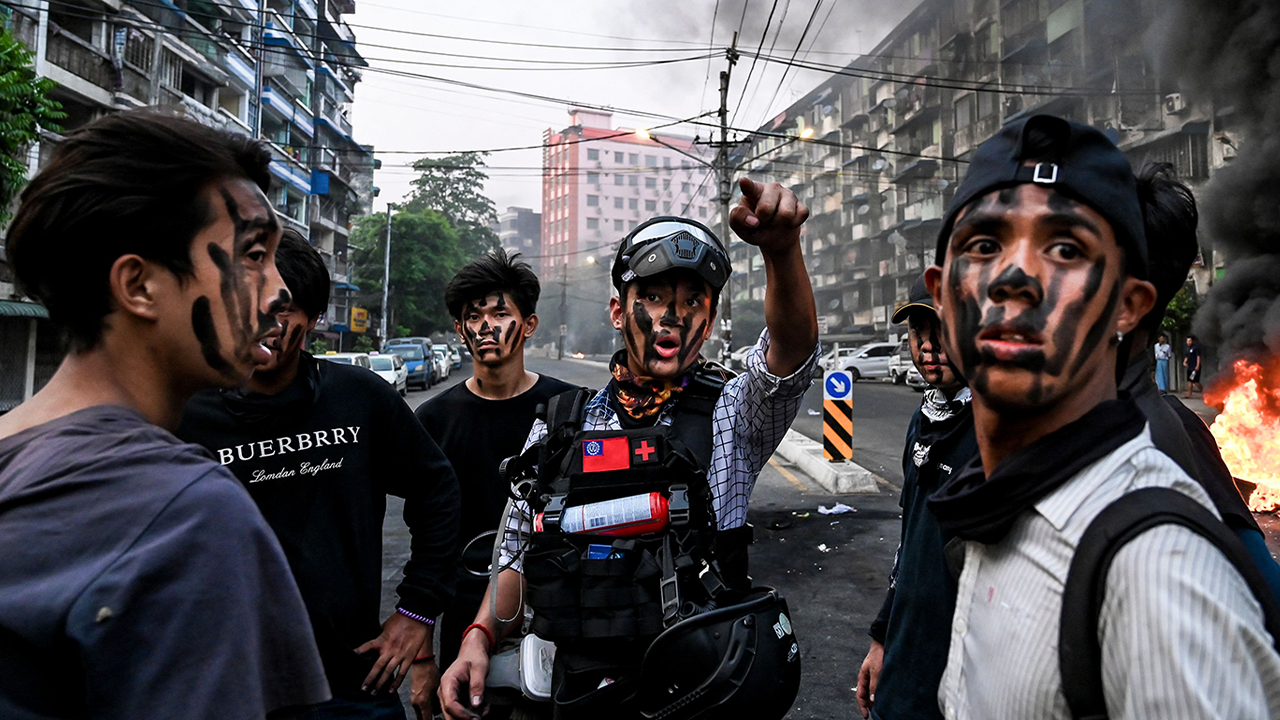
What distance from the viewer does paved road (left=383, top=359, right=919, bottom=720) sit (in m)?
4.50

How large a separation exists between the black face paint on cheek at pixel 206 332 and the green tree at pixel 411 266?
146ft

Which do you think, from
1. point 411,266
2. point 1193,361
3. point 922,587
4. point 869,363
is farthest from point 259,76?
point 922,587

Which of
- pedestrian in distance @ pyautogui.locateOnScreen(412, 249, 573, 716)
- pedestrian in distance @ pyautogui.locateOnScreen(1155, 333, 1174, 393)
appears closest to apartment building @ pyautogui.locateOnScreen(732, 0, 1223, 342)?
pedestrian in distance @ pyautogui.locateOnScreen(1155, 333, 1174, 393)

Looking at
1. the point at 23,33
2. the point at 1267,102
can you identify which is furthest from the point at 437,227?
the point at 1267,102

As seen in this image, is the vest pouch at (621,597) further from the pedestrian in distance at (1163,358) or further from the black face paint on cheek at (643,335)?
→ the pedestrian in distance at (1163,358)

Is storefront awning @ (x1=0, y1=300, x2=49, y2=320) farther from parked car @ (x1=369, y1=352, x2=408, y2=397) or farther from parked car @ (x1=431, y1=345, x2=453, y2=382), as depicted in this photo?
parked car @ (x1=431, y1=345, x2=453, y2=382)

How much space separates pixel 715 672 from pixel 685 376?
36.0 inches

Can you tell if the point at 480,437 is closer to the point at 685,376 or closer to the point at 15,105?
the point at 685,376

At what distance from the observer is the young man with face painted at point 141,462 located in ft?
3.11

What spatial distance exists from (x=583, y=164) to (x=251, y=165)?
4249 inches

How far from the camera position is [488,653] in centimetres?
229

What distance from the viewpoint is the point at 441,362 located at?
122ft

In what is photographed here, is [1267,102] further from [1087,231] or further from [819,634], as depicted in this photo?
[1087,231]

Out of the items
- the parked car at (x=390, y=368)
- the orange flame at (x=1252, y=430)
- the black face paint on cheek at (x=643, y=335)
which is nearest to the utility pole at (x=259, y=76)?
the parked car at (x=390, y=368)
